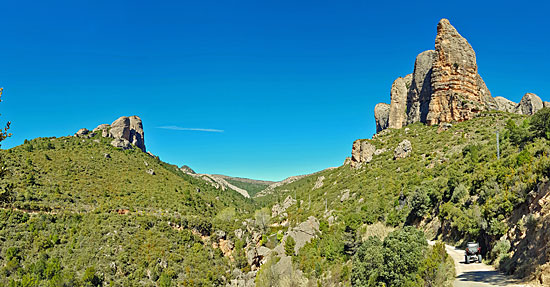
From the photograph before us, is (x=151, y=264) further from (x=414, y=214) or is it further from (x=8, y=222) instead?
(x=414, y=214)

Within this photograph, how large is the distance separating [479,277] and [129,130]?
12209 cm

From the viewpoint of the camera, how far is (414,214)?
114ft

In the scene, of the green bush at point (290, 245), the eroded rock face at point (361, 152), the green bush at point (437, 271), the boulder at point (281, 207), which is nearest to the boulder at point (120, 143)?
the boulder at point (281, 207)

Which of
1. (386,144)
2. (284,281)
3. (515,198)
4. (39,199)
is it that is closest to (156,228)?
(39,199)

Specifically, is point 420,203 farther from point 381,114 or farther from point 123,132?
point 123,132

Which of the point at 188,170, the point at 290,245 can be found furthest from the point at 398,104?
the point at 188,170

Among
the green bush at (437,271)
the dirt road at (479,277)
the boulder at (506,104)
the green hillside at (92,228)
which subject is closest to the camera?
the dirt road at (479,277)

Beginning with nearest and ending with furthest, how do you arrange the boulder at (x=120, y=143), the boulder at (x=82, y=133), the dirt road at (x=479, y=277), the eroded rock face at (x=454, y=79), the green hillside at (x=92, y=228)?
the dirt road at (x=479, y=277) < the green hillside at (x=92, y=228) < the eroded rock face at (x=454, y=79) < the boulder at (x=120, y=143) < the boulder at (x=82, y=133)

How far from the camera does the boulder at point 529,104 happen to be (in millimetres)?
76562

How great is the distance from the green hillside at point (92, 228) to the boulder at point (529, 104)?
257 feet

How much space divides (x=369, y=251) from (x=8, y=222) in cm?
5646

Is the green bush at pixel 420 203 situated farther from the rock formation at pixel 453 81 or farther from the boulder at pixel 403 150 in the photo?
the rock formation at pixel 453 81

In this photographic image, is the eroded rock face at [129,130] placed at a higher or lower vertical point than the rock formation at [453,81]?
higher

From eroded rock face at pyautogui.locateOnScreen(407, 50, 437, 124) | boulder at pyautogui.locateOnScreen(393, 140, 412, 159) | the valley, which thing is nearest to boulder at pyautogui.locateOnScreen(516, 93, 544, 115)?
the valley
